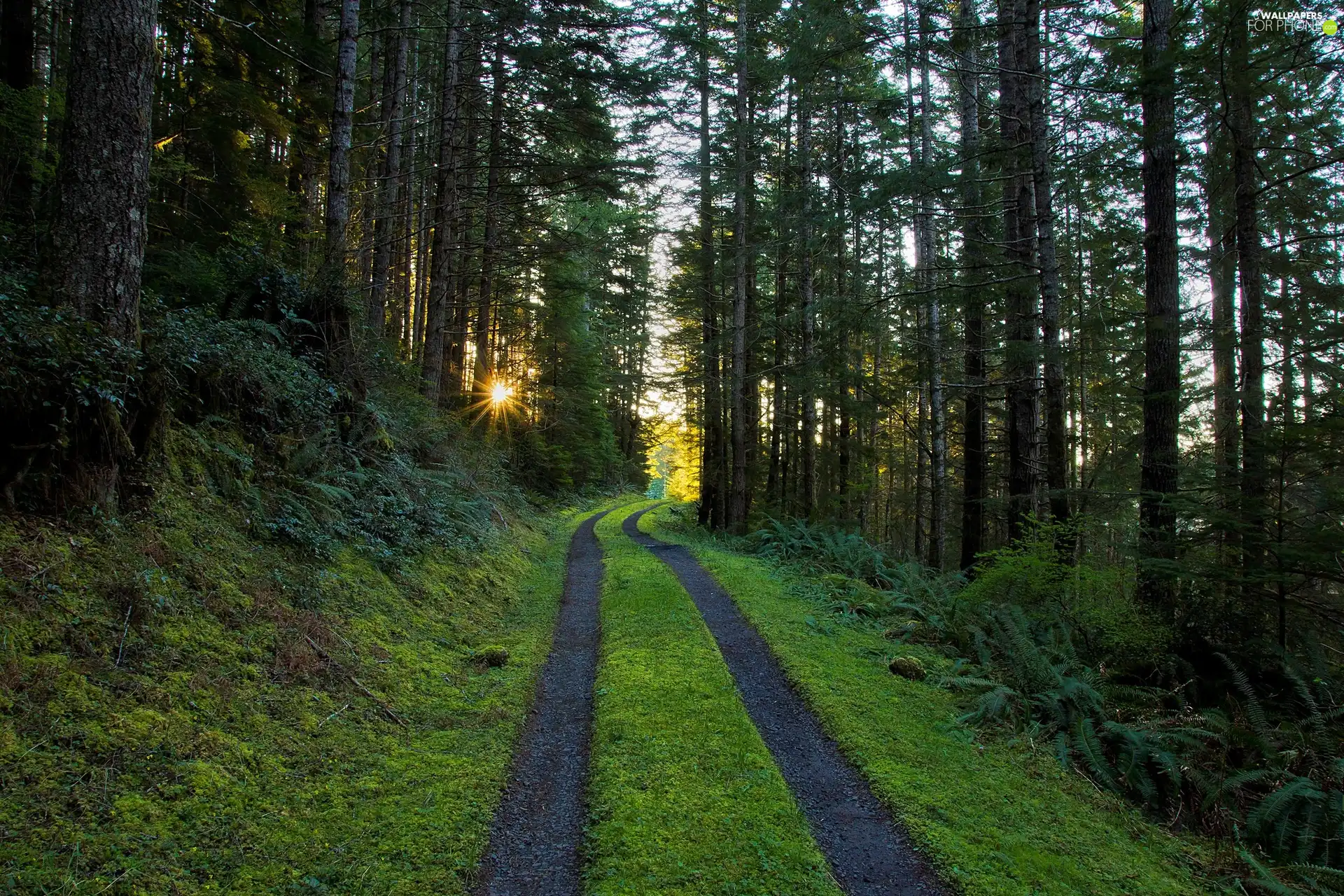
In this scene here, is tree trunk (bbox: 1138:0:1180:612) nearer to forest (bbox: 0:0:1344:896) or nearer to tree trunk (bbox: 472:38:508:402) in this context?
forest (bbox: 0:0:1344:896)

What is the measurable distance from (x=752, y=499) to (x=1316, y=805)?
1830 cm

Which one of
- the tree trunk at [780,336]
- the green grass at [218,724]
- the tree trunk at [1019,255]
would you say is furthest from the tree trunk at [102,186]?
the tree trunk at [780,336]

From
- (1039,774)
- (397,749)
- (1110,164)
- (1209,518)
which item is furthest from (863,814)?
(1110,164)

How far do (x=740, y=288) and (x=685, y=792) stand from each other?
14.9 m

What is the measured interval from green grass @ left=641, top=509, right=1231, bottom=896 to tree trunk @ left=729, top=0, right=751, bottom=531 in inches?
416

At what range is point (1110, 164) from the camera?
8711 millimetres

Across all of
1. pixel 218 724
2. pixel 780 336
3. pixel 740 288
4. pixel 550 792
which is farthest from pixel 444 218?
pixel 550 792

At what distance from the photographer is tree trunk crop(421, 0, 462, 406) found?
13703 mm

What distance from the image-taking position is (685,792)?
171 inches

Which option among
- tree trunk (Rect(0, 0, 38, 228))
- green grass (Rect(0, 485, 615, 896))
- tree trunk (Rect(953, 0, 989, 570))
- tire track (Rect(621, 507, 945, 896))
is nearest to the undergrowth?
tire track (Rect(621, 507, 945, 896))

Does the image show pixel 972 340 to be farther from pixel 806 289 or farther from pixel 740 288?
pixel 740 288

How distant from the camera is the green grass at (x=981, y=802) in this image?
374 centimetres

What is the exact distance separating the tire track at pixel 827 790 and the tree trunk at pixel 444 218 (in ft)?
32.3

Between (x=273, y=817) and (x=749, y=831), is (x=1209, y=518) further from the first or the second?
(x=273, y=817)
